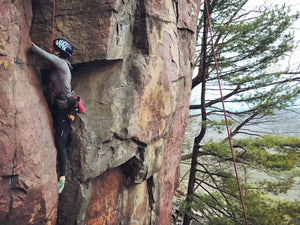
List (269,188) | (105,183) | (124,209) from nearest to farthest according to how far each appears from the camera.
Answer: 1. (105,183)
2. (124,209)
3. (269,188)

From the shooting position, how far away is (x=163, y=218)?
4605 mm

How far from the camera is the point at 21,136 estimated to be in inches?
81.0

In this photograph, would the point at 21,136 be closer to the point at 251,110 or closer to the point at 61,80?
the point at 61,80

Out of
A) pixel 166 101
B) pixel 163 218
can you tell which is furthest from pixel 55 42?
pixel 163 218

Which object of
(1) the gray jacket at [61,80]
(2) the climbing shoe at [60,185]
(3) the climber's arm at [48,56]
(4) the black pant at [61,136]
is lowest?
(2) the climbing shoe at [60,185]

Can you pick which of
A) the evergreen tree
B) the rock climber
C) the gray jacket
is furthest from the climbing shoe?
the evergreen tree

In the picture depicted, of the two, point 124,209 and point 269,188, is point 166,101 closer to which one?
point 124,209

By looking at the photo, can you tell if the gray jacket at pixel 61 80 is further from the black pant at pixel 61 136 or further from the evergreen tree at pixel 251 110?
the evergreen tree at pixel 251 110

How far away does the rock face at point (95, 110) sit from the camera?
2.05 meters

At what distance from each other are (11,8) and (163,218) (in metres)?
4.52

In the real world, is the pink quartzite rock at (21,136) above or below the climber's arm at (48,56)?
below

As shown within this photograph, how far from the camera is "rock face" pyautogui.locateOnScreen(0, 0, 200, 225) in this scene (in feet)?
6.73

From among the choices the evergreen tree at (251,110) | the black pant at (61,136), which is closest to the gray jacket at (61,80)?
the black pant at (61,136)

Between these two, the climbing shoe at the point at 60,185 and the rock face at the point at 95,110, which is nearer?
the rock face at the point at 95,110
